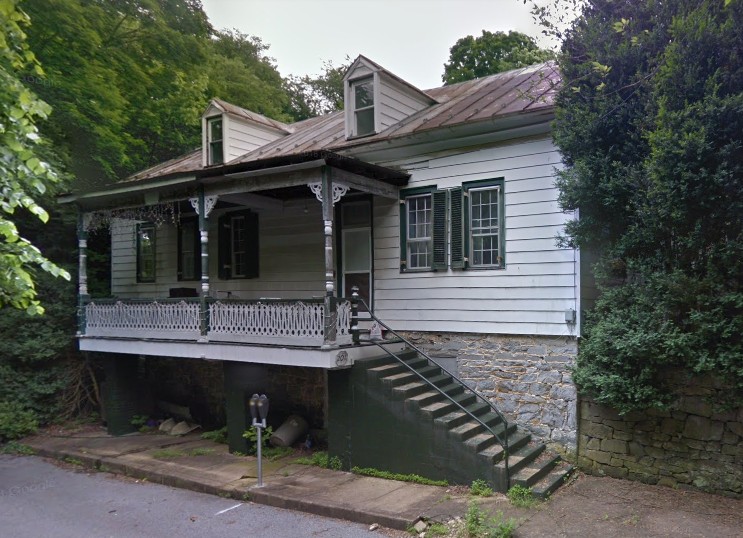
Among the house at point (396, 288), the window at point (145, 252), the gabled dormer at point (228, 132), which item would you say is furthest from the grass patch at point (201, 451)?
the gabled dormer at point (228, 132)

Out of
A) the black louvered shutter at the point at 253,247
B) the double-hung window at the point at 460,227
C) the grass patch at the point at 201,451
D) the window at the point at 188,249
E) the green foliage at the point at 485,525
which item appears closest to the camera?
the green foliage at the point at 485,525

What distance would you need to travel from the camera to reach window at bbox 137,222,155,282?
15.0 m

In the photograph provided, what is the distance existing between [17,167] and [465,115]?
716 centimetres

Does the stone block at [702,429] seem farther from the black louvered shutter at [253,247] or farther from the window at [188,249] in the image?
the window at [188,249]

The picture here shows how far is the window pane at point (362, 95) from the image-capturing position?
1151 centimetres

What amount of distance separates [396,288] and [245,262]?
4062 mm

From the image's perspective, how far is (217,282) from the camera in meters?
13.3

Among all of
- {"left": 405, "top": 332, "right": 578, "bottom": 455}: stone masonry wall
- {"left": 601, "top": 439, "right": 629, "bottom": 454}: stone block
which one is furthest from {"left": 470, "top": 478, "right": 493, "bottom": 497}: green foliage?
{"left": 601, "top": 439, "right": 629, "bottom": 454}: stone block

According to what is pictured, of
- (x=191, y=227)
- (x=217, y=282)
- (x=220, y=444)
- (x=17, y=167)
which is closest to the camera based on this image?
(x=17, y=167)

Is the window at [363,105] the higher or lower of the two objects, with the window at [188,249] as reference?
higher

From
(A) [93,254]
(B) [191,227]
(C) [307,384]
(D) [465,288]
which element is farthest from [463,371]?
(A) [93,254]

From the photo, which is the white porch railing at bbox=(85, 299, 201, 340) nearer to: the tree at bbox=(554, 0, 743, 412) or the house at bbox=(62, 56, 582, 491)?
the house at bbox=(62, 56, 582, 491)

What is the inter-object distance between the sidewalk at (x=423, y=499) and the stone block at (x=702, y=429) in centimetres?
74

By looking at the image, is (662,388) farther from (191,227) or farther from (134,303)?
(191,227)
